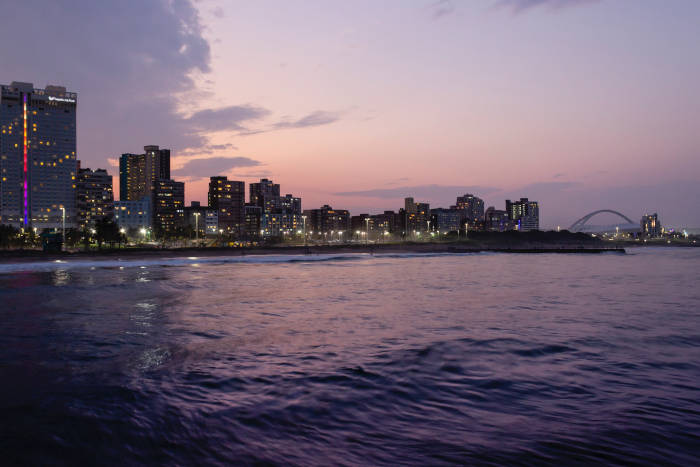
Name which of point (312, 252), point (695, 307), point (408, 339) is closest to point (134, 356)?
point (408, 339)

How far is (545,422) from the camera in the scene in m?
9.38

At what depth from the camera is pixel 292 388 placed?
11.6 metres

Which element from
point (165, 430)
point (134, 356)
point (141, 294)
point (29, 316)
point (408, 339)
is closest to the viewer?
point (165, 430)

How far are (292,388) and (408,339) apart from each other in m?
7.53

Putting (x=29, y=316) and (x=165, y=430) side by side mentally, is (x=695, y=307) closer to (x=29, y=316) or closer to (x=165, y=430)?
(x=165, y=430)

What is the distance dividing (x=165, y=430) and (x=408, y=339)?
11.0 m

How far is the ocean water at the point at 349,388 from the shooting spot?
8.15 m

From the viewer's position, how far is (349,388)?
1177 cm

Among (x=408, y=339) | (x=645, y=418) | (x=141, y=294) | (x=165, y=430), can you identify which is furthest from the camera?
(x=141, y=294)

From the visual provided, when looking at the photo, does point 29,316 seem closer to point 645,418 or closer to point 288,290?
point 288,290

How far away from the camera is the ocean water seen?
8.15 metres

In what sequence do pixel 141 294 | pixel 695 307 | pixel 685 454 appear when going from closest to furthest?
1. pixel 685 454
2. pixel 695 307
3. pixel 141 294

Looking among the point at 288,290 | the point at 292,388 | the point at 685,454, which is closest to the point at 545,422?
the point at 685,454

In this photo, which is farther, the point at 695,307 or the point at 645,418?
the point at 695,307
